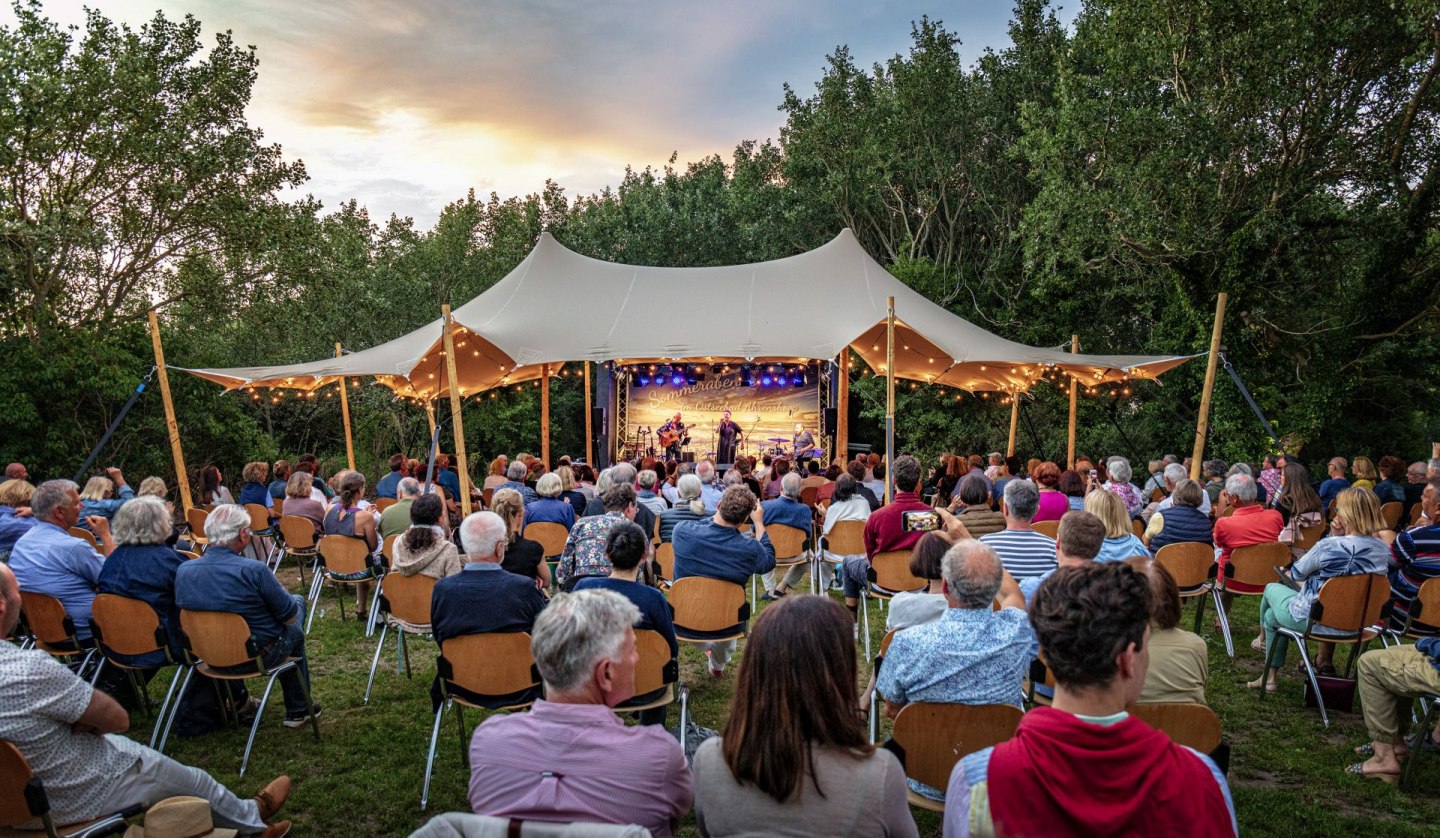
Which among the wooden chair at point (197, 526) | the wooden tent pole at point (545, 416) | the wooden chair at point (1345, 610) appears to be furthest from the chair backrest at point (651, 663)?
the wooden tent pole at point (545, 416)

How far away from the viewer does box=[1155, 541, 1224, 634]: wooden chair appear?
571 cm

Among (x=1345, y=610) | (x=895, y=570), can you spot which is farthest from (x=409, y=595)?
(x=1345, y=610)

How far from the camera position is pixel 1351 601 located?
15.2ft

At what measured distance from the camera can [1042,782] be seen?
165 centimetres

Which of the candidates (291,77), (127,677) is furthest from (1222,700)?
(291,77)

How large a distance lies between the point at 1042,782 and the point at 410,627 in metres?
4.29

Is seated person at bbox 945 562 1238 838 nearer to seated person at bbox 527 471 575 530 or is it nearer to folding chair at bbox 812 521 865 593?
folding chair at bbox 812 521 865 593

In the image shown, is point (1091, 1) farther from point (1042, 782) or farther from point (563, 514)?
point (1042, 782)

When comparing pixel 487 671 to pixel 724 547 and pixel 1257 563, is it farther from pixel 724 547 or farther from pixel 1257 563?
pixel 1257 563

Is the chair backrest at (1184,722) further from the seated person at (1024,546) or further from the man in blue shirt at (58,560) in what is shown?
the man in blue shirt at (58,560)

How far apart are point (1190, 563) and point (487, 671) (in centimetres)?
476

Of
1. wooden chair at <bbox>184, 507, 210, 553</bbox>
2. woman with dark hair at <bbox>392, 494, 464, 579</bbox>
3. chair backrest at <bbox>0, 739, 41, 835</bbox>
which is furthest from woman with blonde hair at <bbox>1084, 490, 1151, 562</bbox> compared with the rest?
wooden chair at <bbox>184, 507, 210, 553</bbox>

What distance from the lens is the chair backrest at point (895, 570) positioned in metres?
5.54

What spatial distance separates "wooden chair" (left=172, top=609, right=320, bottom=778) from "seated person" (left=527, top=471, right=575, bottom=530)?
2.78m
